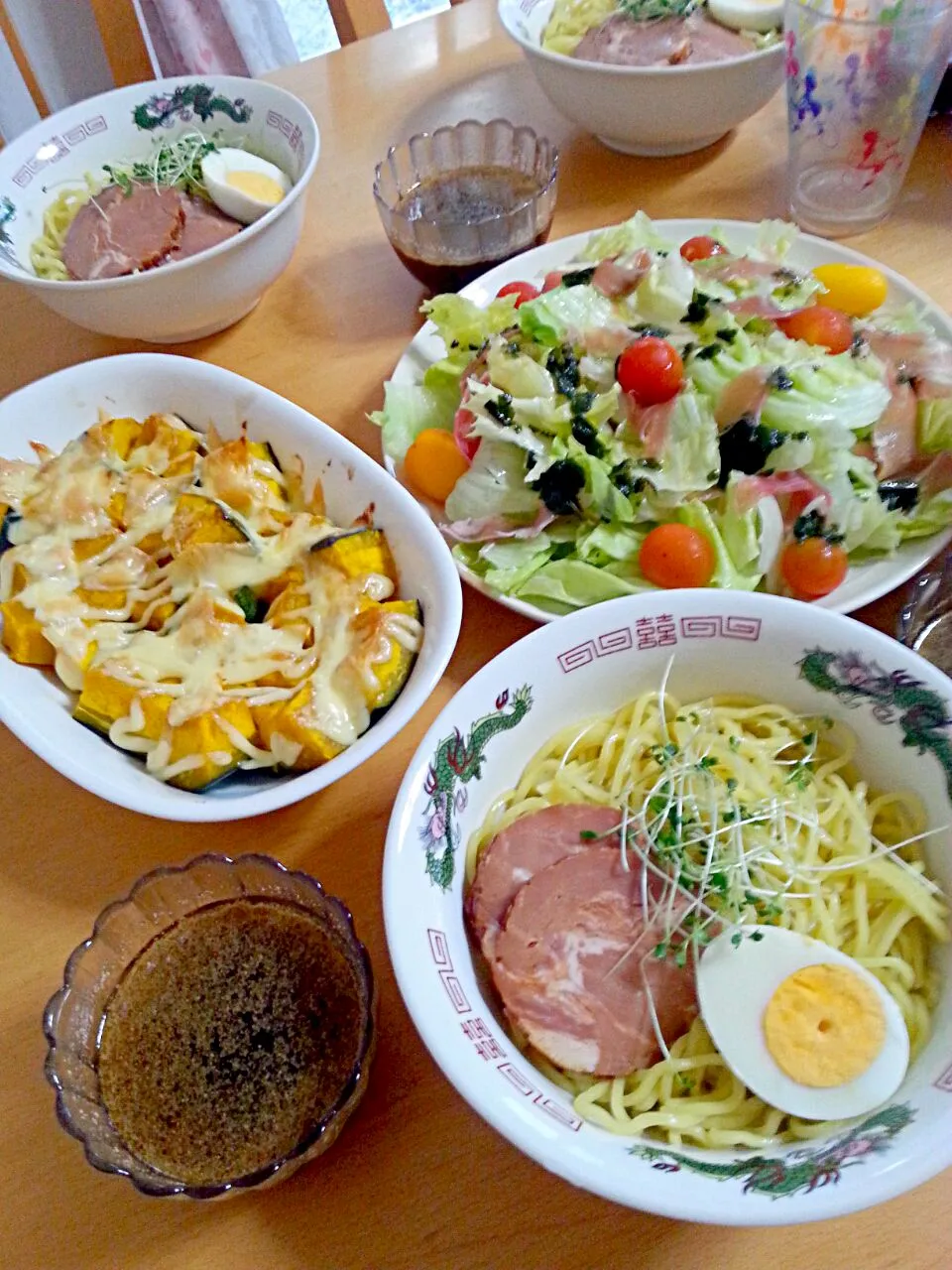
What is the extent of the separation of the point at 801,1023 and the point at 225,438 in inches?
35.1

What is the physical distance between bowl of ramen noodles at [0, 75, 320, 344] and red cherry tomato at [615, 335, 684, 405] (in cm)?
53

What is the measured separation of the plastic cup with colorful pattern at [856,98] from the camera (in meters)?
1.24

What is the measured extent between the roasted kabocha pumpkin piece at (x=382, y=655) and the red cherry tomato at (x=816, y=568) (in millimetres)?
434

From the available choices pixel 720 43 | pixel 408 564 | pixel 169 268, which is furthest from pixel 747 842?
pixel 720 43

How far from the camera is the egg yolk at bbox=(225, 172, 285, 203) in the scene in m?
1.34

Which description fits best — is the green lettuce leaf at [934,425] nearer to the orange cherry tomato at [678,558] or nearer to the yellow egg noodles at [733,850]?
the orange cherry tomato at [678,558]

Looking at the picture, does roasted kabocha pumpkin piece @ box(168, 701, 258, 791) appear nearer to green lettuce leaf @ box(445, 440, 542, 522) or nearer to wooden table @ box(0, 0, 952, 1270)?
wooden table @ box(0, 0, 952, 1270)

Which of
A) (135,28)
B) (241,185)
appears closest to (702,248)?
(241,185)

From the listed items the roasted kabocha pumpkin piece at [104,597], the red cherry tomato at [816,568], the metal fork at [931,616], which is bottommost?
the metal fork at [931,616]

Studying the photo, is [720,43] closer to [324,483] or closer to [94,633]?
[324,483]

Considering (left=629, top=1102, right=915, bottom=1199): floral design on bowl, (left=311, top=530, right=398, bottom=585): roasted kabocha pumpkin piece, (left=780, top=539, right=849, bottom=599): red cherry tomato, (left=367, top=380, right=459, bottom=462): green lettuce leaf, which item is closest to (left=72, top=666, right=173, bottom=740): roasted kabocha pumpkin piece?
(left=311, top=530, right=398, bottom=585): roasted kabocha pumpkin piece

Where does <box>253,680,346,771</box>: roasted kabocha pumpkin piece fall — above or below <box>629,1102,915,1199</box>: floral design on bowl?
above

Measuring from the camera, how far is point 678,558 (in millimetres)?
1022

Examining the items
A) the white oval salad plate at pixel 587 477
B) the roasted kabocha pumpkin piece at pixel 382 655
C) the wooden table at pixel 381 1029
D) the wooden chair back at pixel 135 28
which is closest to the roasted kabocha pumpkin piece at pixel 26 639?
the wooden table at pixel 381 1029
